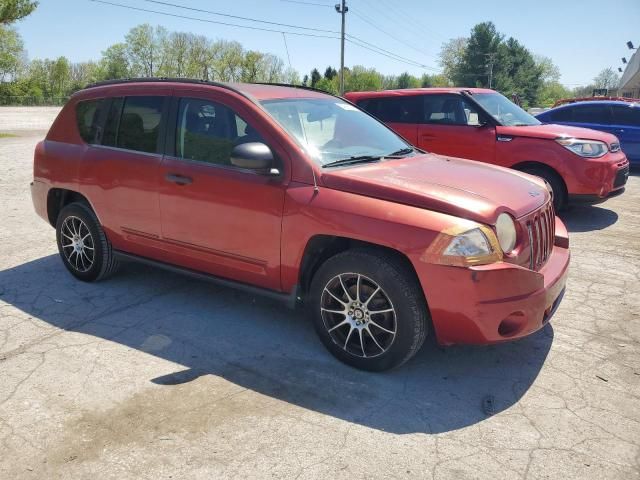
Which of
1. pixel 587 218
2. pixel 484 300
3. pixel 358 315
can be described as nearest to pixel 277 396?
pixel 358 315

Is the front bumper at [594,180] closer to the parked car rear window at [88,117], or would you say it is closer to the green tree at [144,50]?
the parked car rear window at [88,117]

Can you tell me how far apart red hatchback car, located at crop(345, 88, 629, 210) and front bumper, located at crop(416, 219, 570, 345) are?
4619mm

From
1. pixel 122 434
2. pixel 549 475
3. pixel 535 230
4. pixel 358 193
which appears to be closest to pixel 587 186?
pixel 535 230

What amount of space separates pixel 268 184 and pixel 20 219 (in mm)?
5410

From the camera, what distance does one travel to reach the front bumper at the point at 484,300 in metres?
3.00

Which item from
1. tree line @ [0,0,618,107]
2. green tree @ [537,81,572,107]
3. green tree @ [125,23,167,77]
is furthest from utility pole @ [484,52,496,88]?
green tree @ [125,23,167,77]

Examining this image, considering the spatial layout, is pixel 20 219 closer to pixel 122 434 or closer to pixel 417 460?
pixel 122 434

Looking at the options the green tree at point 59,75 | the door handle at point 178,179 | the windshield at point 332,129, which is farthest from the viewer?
the green tree at point 59,75

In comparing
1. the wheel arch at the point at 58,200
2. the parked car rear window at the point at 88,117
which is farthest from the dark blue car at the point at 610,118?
the wheel arch at the point at 58,200

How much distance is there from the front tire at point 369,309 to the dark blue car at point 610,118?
9.78m

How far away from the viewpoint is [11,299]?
4.67m

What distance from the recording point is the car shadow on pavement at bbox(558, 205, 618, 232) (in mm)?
7230

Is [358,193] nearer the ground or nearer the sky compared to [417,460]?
nearer the sky

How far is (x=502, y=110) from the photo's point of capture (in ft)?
26.8
